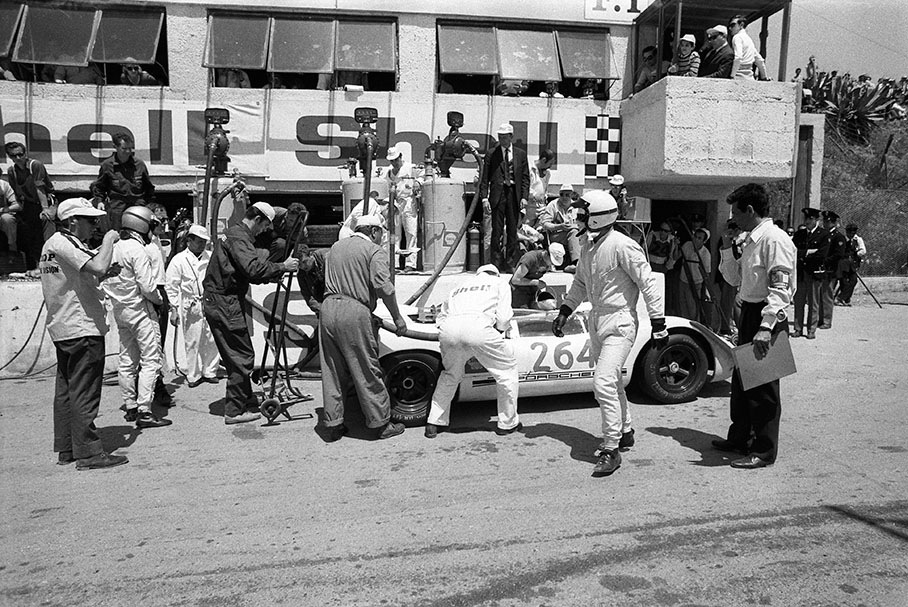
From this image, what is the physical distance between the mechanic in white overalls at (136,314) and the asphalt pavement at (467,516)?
0.27 m

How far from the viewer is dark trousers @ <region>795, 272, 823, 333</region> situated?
966cm

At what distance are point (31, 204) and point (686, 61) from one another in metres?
10.2

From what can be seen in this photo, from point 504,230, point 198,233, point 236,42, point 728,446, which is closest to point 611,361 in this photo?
point 728,446

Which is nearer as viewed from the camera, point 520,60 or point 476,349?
point 476,349

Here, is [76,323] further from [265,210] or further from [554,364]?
[554,364]

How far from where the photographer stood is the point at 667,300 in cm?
1054

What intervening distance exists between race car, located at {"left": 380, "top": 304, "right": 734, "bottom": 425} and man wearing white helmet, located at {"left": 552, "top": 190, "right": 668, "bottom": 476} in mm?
1009

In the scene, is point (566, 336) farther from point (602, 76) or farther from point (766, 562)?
point (602, 76)

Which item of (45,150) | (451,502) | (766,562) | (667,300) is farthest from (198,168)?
(766,562)

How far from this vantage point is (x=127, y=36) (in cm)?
1126

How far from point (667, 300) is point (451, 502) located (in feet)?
23.9

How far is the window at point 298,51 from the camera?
11.3 metres

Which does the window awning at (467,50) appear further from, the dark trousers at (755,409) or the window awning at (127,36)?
the dark trousers at (755,409)

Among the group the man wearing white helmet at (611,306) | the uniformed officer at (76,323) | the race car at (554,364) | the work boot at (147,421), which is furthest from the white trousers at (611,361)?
the work boot at (147,421)
